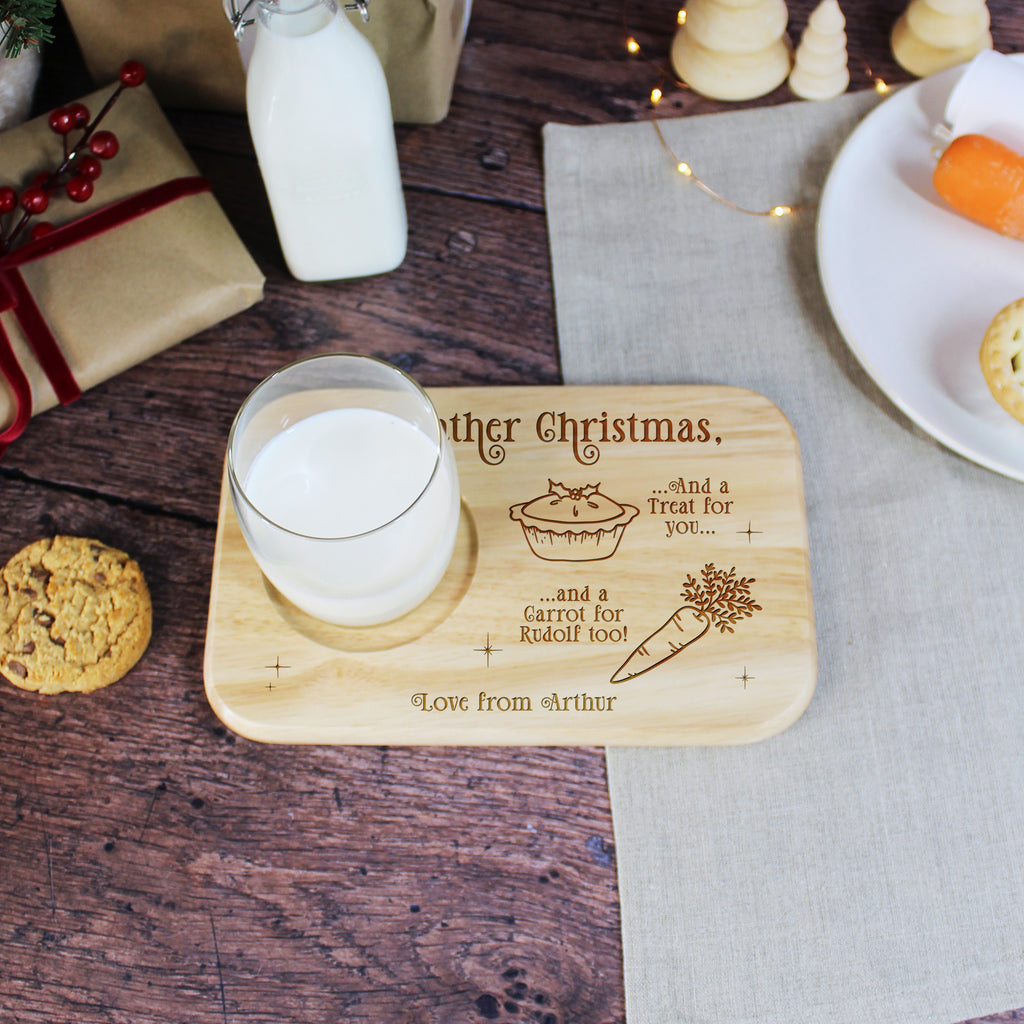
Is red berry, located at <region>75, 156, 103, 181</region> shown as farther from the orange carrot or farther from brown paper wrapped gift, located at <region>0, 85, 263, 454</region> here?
the orange carrot

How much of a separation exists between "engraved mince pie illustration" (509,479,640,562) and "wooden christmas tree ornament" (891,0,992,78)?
0.47 m

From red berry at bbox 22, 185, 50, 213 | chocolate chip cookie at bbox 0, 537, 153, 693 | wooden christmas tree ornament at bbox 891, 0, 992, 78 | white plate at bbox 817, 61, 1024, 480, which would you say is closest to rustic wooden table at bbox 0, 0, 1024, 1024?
chocolate chip cookie at bbox 0, 537, 153, 693

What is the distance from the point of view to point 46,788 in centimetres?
63

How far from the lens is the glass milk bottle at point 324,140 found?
557 mm

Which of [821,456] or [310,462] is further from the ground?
[310,462]

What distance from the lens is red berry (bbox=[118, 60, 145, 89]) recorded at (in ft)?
2.27

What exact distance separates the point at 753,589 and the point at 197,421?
422mm

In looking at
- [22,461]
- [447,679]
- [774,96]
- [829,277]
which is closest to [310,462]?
[447,679]

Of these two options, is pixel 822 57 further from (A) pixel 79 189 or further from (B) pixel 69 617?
(B) pixel 69 617

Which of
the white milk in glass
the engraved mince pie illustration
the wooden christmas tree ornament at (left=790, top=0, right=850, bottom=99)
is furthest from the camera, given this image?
the wooden christmas tree ornament at (left=790, top=0, right=850, bottom=99)

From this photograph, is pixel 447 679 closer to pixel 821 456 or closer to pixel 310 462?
pixel 310 462

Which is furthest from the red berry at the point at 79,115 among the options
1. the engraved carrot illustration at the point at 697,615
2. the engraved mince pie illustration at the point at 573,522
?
the engraved carrot illustration at the point at 697,615

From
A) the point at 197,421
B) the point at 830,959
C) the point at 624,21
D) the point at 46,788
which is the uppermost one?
the point at 624,21

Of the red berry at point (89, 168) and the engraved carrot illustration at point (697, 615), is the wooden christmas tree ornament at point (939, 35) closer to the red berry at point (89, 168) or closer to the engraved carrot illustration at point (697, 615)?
the engraved carrot illustration at point (697, 615)
